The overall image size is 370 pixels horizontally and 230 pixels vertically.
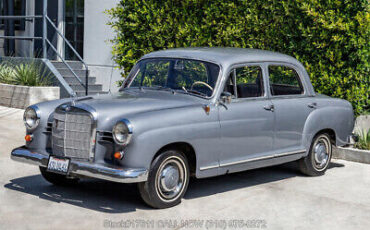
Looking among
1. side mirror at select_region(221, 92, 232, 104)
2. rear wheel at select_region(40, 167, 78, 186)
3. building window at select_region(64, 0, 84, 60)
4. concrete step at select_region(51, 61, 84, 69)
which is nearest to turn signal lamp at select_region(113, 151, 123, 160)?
rear wheel at select_region(40, 167, 78, 186)

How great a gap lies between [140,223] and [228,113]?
5.90 ft

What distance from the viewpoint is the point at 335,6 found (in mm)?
9586

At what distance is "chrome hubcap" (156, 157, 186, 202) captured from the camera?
6.09 meters

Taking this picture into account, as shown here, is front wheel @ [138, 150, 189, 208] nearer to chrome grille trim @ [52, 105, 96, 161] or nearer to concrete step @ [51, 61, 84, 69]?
chrome grille trim @ [52, 105, 96, 161]

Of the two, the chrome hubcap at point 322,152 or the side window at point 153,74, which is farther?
the chrome hubcap at point 322,152

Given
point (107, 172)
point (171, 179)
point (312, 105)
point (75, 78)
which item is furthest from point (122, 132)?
point (75, 78)

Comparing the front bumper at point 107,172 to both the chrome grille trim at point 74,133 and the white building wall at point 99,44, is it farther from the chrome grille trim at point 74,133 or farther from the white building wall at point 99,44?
the white building wall at point 99,44

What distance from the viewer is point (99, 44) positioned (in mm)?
15031

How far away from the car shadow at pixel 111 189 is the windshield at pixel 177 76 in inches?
49.4

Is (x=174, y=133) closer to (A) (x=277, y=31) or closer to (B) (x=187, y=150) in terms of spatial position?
(B) (x=187, y=150)

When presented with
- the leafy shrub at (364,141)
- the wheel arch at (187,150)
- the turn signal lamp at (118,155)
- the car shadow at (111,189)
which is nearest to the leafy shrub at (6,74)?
the car shadow at (111,189)

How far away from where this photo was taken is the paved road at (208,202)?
5.73 meters

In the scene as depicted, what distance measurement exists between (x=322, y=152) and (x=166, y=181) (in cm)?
297

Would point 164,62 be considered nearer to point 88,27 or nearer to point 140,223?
point 140,223
